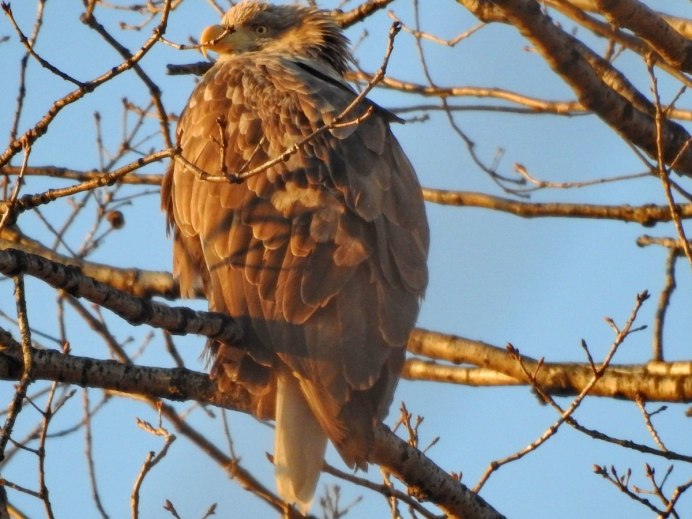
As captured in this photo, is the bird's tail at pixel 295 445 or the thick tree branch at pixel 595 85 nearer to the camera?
the bird's tail at pixel 295 445

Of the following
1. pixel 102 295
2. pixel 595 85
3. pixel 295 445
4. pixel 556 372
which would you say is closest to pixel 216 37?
pixel 595 85

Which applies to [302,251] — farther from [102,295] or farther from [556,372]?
[556,372]

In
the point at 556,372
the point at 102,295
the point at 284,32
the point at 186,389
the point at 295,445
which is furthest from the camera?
the point at 284,32

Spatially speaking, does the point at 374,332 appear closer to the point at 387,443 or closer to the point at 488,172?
the point at 387,443

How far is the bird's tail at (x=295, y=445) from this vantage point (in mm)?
4172

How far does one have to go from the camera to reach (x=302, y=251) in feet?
14.3

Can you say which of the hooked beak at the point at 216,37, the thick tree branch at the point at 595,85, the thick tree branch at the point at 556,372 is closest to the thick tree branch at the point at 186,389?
the thick tree branch at the point at 556,372

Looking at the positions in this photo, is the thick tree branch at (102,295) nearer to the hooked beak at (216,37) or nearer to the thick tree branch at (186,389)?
the thick tree branch at (186,389)

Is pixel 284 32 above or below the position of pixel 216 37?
above

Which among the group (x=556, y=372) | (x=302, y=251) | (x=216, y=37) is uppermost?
(x=216, y=37)

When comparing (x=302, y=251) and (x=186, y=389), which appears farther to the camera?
(x=302, y=251)

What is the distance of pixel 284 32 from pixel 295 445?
318 centimetres

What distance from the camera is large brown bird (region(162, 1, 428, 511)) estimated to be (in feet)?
13.7

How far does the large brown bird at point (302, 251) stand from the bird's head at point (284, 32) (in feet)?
3.21
